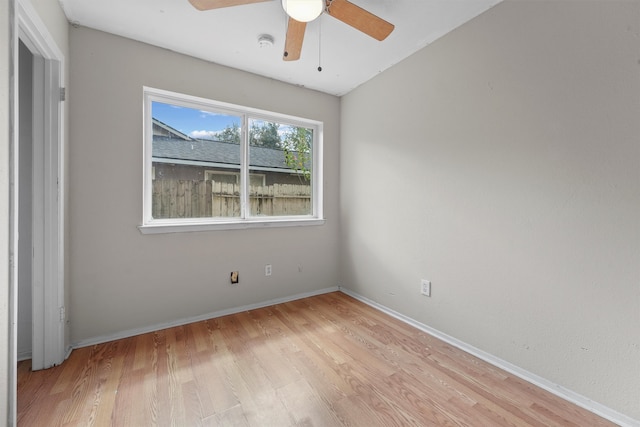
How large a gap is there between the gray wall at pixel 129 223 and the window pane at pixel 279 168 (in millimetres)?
275

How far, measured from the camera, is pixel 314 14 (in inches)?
54.7

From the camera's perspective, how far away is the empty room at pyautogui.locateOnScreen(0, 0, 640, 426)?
133 cm

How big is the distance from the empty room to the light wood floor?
0.05 ft

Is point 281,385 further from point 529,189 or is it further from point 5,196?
point 529,189

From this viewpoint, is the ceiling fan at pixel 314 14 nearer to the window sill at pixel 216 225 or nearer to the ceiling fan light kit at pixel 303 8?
the ceiling fan light kit at pixel 303 8

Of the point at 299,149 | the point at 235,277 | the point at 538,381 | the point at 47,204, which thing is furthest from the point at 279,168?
the point at 538,381

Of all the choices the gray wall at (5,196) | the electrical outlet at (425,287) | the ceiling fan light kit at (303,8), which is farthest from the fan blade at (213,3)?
the electrical outlet at (425,287)

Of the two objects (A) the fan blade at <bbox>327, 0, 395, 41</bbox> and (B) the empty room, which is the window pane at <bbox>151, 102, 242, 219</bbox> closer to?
(B) the empty room

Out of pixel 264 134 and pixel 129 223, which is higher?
pixel 264 134

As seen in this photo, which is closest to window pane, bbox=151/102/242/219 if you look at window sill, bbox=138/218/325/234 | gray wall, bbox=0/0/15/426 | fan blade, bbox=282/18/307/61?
window sill, bbox=138/218/325/234

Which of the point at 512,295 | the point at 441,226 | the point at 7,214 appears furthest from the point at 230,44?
the point at 512,295

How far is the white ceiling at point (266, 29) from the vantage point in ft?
5.74

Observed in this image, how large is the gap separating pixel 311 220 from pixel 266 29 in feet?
5.88

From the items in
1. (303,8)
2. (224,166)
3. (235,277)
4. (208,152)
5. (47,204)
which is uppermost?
(303,8)
